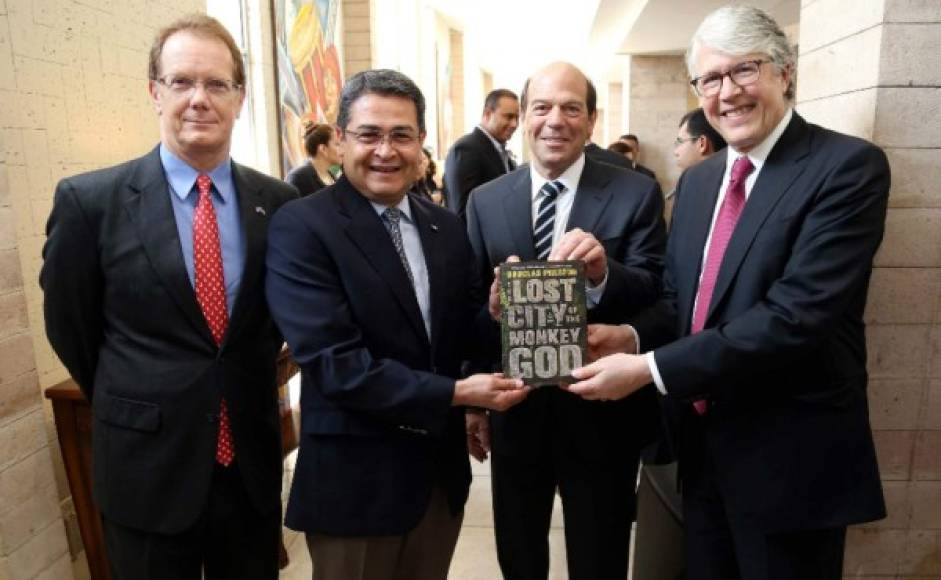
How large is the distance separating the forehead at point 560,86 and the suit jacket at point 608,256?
20cm

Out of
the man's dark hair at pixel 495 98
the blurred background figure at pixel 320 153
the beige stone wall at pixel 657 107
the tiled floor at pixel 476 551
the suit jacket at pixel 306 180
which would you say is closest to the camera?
the tiled floor at pixel 476 551

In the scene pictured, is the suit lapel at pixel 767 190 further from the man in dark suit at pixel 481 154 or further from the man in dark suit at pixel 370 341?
the man in dark suit at pixel 481 154

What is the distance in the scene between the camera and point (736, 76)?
158 cm

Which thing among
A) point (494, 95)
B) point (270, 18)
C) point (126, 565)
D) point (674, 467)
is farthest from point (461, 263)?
point (270, 18)

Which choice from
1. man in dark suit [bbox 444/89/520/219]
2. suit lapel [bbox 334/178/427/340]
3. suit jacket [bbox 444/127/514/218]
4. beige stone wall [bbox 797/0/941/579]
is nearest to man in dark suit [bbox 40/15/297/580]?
suit lapel [bbox 334/178/427/340]

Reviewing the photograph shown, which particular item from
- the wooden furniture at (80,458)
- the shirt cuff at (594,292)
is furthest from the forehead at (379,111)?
the wooden furniture at (80,458)

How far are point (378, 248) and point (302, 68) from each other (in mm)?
5108

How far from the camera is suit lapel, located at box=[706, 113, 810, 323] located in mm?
1554

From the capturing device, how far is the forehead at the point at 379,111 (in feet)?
5.12

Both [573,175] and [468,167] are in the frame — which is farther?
[468,167]

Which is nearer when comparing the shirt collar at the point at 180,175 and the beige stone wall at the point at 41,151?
the shirt collar at the point at 180,175

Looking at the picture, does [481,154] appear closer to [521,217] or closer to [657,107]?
[521,217]

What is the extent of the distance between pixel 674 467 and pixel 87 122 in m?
2.75

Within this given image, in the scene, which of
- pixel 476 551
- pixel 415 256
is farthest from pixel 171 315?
pixel 476 551
